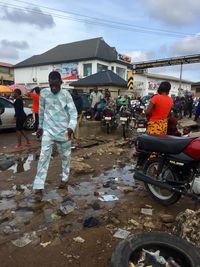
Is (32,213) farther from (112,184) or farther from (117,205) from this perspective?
(112,184)

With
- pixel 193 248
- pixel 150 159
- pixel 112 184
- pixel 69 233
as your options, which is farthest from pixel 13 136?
pixel 193 248

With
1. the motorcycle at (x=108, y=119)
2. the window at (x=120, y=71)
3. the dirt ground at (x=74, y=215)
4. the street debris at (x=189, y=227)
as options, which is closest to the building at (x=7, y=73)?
the window at (x=120, y=71)

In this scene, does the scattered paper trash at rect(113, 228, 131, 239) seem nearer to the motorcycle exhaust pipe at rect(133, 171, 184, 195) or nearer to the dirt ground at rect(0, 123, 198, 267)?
the dirt ground at rect(0, 123, 198, 267)

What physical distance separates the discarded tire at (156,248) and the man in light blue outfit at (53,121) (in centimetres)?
215

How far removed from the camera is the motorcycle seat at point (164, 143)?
4.47m

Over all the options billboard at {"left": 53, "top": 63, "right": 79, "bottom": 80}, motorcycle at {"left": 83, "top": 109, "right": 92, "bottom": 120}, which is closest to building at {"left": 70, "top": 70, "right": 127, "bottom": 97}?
motorcycle at {"left": 83, "top": 109, "right": 92, "bottom": 120}

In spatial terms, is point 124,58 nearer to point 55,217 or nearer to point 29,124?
point 29,124

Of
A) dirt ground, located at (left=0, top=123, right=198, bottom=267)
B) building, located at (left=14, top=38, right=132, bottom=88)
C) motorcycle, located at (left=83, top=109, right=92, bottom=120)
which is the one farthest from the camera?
building, located at (left=14, top=38, right=132, bottom=88)

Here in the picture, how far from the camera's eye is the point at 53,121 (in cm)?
509

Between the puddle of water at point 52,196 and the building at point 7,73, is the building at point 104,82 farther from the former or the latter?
the building at point 7,73

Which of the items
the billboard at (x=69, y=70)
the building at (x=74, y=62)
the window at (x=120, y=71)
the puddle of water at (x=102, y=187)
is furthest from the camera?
the window at (x=120, y=71)

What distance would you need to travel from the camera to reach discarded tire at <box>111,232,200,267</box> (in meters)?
2.96

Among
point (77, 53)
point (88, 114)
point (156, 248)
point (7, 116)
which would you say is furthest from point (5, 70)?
point (156, 248)

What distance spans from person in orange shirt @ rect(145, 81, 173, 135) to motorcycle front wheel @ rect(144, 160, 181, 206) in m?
1.07
